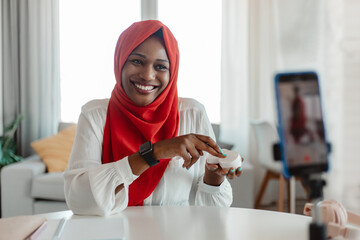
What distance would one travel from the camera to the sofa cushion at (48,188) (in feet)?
9.68

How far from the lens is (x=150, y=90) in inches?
56.2

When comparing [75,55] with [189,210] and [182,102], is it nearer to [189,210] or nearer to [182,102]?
[182,102]

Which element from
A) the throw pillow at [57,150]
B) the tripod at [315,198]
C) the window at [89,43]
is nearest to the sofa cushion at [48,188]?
the throw pillow at [57,150]

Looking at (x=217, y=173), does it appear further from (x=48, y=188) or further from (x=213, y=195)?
(x=48, y=188)

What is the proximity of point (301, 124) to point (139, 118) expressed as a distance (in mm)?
1016

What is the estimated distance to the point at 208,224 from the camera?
1.07 m

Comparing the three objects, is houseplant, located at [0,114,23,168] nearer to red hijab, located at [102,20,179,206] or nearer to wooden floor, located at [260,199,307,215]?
wooden floor, located at [260,199,307,215]

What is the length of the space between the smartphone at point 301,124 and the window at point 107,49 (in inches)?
132

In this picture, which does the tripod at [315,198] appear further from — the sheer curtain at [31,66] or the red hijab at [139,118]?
the sheer curtain at [31,66]

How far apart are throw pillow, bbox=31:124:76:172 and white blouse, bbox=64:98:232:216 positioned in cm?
187

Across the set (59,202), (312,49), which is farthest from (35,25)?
(312,49)

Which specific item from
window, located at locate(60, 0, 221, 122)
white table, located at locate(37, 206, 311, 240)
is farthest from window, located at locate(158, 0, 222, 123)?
white table, located at locate(37, 206, 311, 240)

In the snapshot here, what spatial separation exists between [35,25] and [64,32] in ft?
0.82

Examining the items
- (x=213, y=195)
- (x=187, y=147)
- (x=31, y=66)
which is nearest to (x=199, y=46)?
(x=31, y=66)
